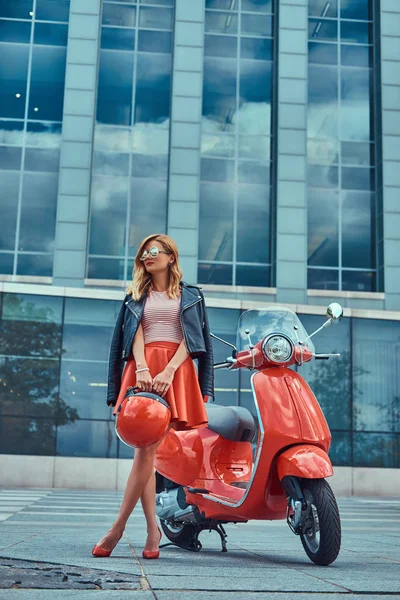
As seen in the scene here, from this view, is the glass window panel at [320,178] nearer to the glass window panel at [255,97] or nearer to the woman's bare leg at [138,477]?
the glass window panel at [255,97]

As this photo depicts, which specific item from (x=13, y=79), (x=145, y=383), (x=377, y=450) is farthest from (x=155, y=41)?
(x=145, y=383)

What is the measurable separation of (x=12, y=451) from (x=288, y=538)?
→ 12.3 meters

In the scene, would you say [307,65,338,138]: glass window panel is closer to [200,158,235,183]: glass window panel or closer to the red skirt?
[200,158,235,183]: glass window panel

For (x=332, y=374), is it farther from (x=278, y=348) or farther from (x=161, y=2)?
(x=278, y=348)

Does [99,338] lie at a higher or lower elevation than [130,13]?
lower

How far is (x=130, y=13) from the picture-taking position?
20422 mm

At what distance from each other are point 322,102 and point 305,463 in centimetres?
1766

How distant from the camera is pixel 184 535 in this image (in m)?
4.84

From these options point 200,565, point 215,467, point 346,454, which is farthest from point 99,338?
point 200,565

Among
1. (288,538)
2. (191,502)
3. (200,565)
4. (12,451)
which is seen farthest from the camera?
(12,451)

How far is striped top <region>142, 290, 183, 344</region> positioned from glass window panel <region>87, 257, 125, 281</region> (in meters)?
14.7

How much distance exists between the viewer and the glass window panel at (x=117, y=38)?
2016cm

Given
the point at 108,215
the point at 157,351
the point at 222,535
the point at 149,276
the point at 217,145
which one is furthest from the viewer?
the point at 217,145

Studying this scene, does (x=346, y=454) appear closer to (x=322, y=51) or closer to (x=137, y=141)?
(x=137, y=141)
